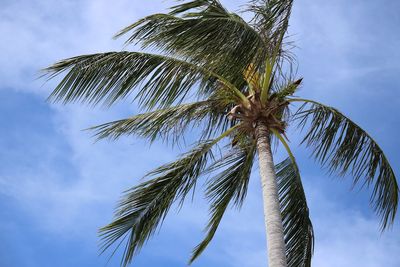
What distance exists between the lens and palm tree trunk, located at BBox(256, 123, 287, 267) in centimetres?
709

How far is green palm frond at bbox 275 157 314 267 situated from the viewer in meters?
9.66

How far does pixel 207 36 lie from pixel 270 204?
2457 millimetres

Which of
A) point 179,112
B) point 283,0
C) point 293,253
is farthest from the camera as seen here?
point 293,253

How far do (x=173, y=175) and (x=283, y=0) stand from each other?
3105 millimetres

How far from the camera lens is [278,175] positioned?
986 cm

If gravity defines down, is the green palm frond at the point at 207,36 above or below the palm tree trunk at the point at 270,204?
above

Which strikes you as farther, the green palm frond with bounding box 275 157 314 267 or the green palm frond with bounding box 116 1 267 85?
the green palm frond with bounding box 275 157 314 267

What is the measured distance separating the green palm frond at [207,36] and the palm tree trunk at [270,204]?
3.59 ft

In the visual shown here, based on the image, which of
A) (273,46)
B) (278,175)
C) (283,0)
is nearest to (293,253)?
(278,175)

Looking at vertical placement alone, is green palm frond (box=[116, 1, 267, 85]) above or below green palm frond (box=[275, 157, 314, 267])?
above

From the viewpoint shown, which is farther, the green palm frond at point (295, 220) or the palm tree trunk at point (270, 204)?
the green palm frond at point (295, 220)

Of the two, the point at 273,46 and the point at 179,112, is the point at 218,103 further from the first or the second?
the point at 273,46

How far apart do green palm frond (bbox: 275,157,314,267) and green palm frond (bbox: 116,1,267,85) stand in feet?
7.94

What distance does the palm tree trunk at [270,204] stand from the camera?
23.3 ft
